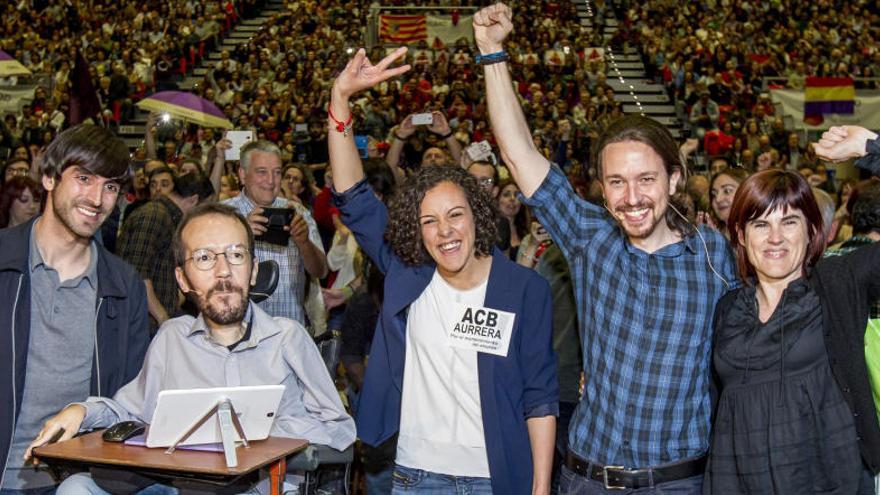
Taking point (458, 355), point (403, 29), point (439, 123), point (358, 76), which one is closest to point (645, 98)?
point (403, 29)

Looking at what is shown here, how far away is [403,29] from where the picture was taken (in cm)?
2005

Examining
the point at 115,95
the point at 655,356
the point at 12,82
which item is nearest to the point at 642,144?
the point at 655,356

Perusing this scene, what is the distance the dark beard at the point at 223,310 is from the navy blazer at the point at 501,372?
428 mm

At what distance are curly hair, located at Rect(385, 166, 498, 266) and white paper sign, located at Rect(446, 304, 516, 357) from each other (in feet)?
0.66

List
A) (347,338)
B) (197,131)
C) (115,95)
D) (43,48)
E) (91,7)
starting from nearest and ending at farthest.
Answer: (347,338) → (197,131) → (115,95) → (43,48) → (91,7)

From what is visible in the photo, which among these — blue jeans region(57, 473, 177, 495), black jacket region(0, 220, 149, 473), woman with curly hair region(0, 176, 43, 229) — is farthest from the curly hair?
woman with curly hair region(0, 176, 43, 229)

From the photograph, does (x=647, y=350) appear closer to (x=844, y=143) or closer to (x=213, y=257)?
(x=844, y=143)

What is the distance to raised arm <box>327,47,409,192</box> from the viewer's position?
3.16m

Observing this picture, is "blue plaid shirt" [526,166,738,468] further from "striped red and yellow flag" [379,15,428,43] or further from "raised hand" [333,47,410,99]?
"striped red and yellow flag" [379,15,428,43]

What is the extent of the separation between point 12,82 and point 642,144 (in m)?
16.5

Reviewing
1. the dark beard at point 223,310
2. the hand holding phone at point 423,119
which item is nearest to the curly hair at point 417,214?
the dark beard at point 223,310

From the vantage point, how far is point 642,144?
2.72 m

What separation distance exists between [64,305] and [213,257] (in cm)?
54

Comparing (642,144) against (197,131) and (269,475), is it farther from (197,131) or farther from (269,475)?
(197,131)
